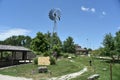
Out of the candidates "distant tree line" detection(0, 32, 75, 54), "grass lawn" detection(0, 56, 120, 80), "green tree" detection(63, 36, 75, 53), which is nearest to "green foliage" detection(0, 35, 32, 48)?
"distant tree line" detection(0, 32, 75, 54)

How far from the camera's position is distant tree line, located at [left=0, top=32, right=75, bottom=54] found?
55.2 metres

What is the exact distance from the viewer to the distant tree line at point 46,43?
55250 mm

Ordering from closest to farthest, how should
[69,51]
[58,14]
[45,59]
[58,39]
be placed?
1. [45,59]
2. [58,14]
3. [58,39]
4. [69,51]

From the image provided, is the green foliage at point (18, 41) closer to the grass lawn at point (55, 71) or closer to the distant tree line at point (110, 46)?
the distant tree line at point (110, 46)

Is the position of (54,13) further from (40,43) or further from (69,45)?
(69,45)

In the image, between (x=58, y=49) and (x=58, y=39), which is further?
(x=58, y=39)

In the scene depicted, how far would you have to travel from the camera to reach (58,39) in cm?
7988

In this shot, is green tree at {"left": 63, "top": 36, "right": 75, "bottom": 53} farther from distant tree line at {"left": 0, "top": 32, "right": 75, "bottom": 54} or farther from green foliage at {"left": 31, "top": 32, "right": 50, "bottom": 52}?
green foliage at {"left": 31, "top": 32, "right": 50, "bottom": 52}

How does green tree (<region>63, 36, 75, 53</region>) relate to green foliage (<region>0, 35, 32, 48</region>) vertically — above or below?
below

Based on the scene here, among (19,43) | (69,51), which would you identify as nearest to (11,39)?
(19,43)

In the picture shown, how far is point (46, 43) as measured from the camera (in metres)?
55.5

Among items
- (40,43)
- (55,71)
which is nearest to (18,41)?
(40,43)

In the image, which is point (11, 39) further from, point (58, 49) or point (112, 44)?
point (112, 44)

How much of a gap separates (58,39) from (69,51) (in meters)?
9.38
